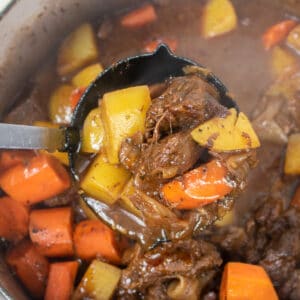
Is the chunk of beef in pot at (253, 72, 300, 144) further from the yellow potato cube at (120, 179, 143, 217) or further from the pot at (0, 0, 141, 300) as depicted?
the pot at (0, 0, 141, 300)

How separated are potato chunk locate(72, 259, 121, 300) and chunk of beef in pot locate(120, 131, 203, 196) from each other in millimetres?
Answer: 567

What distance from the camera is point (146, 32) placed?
293 cm

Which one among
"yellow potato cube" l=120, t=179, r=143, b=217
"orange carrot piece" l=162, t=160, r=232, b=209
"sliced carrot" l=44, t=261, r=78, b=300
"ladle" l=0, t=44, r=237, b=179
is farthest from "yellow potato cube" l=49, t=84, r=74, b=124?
"orange carrot piece" l=162, t=160, r=232, b=209

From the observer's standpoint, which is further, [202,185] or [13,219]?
[13,219]

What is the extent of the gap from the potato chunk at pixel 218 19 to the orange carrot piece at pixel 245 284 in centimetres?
135

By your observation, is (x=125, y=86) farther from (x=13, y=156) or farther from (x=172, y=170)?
(x=13, y=156)

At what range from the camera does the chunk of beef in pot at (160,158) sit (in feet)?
6.57

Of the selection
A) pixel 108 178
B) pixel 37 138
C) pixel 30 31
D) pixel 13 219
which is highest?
pixel 30 31

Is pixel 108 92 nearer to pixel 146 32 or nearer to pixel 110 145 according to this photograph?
pixel 110 145

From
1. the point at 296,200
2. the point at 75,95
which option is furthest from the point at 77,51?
the point at 296,200

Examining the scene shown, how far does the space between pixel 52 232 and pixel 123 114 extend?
768mm

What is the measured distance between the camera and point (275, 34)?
9.41ft

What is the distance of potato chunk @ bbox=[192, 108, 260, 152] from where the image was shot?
2.00 metres

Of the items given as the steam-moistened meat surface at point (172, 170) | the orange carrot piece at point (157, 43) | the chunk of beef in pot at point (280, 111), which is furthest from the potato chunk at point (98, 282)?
the orange carrot piece at point (157, 43)
